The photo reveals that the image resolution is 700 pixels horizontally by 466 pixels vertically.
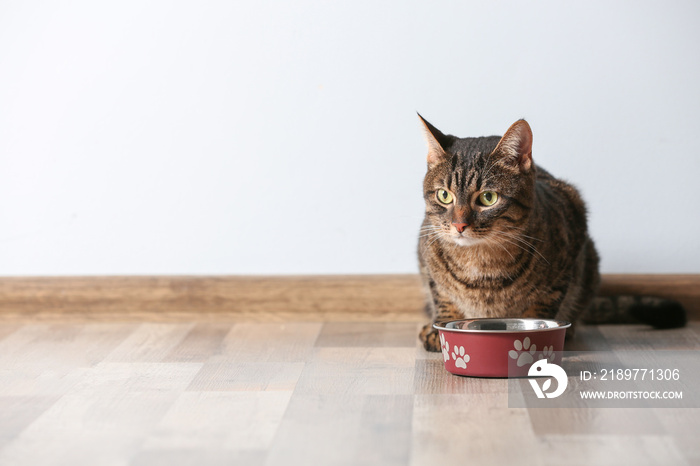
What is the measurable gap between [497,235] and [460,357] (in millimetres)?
299

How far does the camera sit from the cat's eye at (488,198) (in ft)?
5.68

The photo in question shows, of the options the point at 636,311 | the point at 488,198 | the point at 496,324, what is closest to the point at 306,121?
the point at 488,198

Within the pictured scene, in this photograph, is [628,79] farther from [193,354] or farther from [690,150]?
[193,354]

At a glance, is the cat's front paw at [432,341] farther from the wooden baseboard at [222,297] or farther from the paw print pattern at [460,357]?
the wooden baseboard at [222,297]

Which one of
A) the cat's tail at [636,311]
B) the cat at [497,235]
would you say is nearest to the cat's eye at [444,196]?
the cat at [497,235]

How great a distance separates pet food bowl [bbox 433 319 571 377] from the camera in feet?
5.27

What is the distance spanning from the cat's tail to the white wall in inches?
6.4

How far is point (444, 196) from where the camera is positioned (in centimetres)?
178

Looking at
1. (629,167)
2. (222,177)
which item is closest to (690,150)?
(629,167)

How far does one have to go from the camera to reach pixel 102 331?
220 cm

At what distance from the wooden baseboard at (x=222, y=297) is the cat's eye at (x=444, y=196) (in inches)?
20.8

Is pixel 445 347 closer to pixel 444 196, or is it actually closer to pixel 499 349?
pixel 499 349

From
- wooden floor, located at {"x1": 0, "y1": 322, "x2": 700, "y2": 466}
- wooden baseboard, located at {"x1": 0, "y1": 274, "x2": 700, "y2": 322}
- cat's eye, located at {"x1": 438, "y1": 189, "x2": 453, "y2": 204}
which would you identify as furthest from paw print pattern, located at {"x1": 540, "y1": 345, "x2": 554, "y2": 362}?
wooden baseboard, located at {"x1": 0, "y1": 274, "x2": 700, "y2": 322}

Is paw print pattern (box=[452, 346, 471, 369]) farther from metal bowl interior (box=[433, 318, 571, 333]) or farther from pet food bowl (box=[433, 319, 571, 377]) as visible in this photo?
metal bowl interior (box=[433, 318, 571, 333])
